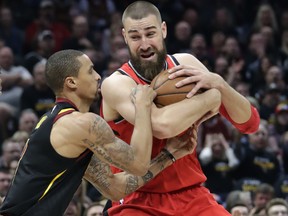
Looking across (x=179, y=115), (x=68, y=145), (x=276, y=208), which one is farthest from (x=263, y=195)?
(x=68, y=145)

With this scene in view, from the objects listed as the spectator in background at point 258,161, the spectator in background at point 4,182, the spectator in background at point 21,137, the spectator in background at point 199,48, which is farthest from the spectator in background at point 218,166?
the spectator in background at point 4,182

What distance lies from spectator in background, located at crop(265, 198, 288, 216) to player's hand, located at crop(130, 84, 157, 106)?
419cm

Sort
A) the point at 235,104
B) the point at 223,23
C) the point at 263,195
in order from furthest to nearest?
the point at 223,23 < the point at 263,195 < the point at 235,104

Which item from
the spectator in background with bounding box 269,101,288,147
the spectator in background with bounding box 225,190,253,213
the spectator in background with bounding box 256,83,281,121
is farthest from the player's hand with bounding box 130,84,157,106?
the spectator in background with bounding box 256,83,281,121

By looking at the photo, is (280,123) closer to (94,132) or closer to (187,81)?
(187,81)

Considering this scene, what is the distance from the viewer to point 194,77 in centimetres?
556

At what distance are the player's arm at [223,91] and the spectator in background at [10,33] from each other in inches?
315

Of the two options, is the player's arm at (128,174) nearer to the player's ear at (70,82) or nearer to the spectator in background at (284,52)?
the player's ear at (70,82)

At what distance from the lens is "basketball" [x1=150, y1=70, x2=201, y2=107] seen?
18.1 feet

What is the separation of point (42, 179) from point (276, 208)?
4627 millimetres

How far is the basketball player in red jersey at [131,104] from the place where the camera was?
5691 mm

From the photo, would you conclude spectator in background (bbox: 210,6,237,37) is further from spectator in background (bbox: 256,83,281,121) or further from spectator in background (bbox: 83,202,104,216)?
→ spectator in background (bbox: 83,202,104,216)

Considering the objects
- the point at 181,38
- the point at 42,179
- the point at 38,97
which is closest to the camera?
the point at 42,179

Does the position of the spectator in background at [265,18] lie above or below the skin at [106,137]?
below
